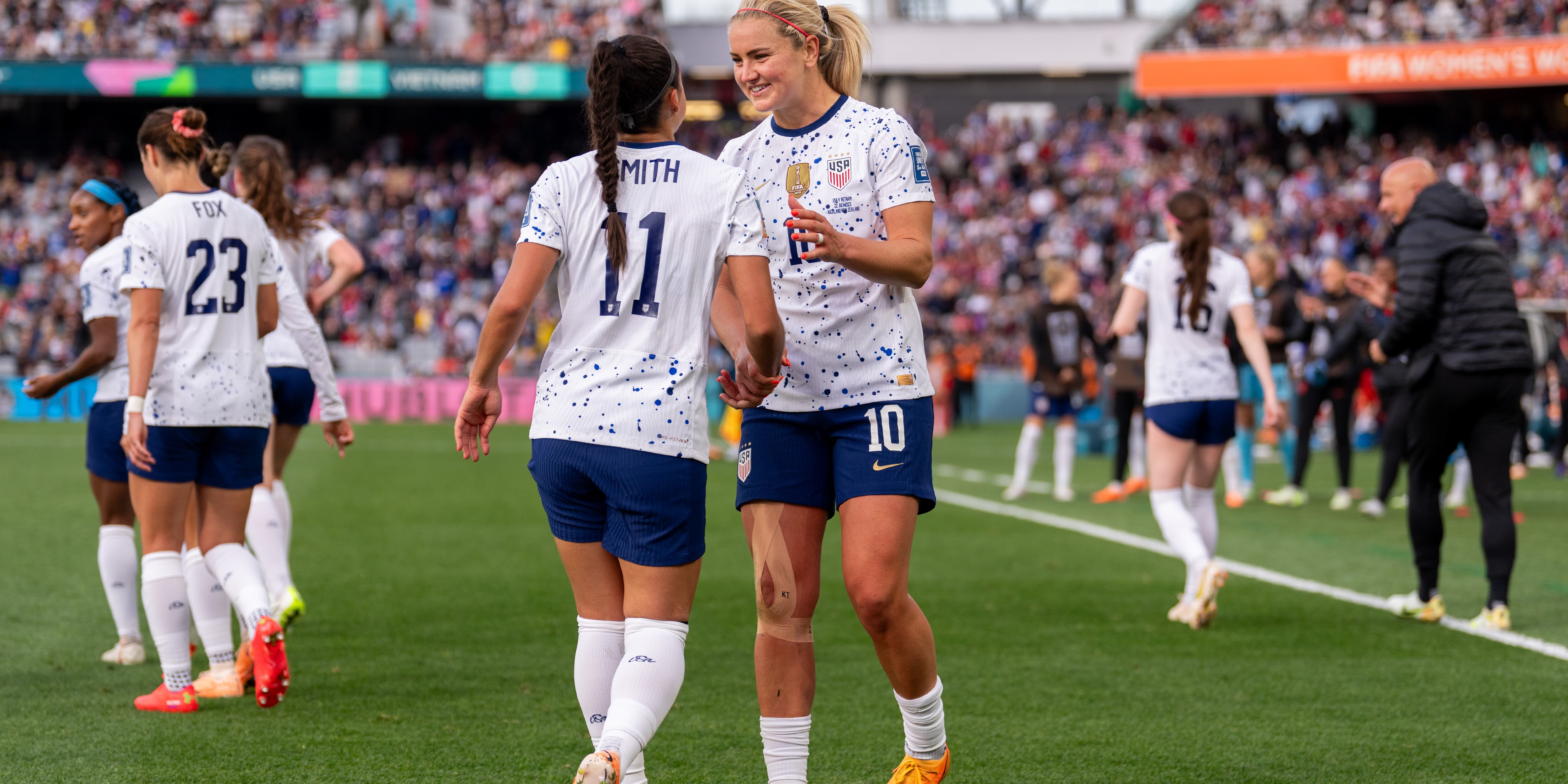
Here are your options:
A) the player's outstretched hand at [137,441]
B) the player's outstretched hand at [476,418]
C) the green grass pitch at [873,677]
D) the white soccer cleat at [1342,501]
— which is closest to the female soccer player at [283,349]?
the green grass pitch at [873,677]

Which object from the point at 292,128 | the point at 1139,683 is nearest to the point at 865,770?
the point at 1139,683

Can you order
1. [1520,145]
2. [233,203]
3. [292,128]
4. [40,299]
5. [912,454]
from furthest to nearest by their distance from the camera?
1. [292,128]
2. [1520,145]
3. [40,299]
4. [233,203]
5. [912,454]

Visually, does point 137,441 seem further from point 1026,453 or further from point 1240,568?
point 1026,453

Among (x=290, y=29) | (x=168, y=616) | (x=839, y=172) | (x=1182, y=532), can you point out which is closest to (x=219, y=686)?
(x=168, y=616)

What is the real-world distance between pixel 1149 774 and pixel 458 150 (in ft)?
116

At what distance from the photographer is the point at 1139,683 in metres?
5.60

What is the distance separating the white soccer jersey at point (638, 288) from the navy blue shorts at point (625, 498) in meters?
0.03

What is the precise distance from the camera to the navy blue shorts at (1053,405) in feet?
44.2

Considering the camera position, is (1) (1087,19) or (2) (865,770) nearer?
(2) (865,770)

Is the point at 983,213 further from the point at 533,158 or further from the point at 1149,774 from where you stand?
the point at 1149,774

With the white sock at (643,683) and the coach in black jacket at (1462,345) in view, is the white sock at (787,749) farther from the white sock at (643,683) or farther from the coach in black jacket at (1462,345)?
the coach in black jacket at (1462,345)

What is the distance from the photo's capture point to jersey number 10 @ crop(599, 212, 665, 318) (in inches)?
128

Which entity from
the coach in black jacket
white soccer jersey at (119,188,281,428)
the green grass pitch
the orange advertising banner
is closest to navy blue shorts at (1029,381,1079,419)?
the green grass pitch

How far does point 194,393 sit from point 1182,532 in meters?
4.44
